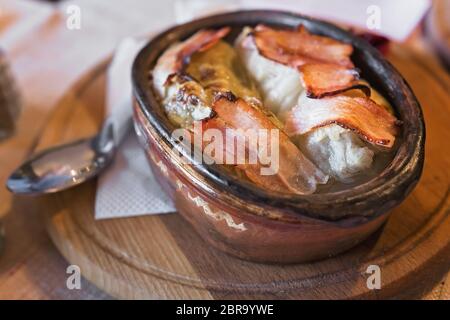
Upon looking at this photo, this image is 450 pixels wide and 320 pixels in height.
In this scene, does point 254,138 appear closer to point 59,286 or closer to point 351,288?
point 351,288

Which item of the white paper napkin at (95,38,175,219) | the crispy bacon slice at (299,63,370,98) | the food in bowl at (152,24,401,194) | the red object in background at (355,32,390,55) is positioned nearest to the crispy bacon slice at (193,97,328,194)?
the food in bowl at (152,24,401,194)

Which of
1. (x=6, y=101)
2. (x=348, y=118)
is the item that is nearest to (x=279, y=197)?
(x=348, y=118)

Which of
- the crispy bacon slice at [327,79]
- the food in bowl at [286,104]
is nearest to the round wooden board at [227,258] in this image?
the food in bowl at [286,104]

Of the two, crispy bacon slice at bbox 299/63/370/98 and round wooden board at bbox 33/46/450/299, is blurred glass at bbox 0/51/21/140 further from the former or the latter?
crispy bacon slice at bbox 299/63/370/98

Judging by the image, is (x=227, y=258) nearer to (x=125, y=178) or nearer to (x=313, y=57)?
(x=125, y=178)

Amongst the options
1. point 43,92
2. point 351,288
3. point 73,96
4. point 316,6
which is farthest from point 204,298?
point 316,6
